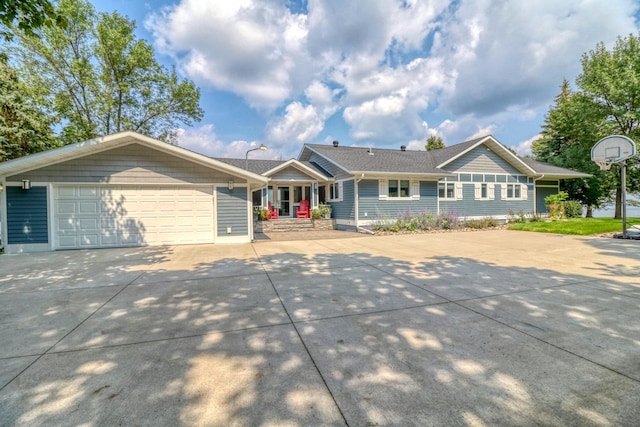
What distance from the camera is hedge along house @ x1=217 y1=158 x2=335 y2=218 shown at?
1584cm

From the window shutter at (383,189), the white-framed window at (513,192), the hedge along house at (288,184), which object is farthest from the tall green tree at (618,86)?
the hedge along house at (288,184)

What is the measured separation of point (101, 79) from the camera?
711 inches

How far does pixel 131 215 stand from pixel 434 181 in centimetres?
1450

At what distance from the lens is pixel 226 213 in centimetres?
1066

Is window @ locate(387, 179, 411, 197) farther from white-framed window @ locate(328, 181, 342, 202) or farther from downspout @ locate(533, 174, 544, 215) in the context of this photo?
downspout @ locate(533, 174, 544, 215)

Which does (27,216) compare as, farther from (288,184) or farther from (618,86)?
(618,86)

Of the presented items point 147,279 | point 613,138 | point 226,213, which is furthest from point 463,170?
point 147,279

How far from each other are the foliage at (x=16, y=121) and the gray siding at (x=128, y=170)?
6870 millimetres

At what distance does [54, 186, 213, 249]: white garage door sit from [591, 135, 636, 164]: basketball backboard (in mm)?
15247

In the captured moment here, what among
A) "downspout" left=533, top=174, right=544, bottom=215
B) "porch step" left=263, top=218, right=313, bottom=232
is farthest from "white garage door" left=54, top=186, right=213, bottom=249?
"downspout" left=533, top=174, right=544, bottom=215

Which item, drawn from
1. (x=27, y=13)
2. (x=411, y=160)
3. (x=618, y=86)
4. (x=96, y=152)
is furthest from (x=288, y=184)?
(x=618, y=86)

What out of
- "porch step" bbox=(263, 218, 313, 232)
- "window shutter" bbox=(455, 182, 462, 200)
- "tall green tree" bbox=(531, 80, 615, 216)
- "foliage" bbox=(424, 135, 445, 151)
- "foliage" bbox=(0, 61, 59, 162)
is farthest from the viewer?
"foliage" bbox=(424, 135, 445, 151)

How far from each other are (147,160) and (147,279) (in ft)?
19.5

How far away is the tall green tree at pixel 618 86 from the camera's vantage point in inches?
675
